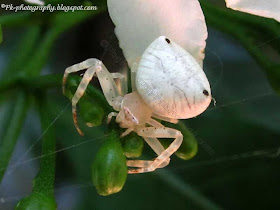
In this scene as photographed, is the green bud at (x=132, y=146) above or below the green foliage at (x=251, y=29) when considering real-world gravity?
below

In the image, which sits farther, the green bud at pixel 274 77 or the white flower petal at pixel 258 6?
the green bud at pixel 274 77

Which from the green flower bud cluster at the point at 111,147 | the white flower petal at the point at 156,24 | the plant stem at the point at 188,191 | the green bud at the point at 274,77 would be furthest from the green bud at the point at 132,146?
the plant stem at the point at 188,191

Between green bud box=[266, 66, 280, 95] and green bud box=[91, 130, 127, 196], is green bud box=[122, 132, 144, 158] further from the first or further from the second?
green bud box=[266, 66, 280, 95]

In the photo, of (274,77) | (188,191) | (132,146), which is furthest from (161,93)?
(188,191)

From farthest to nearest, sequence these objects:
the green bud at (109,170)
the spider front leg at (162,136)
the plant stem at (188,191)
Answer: the plant stem at (188,191), the spider front leg at (162,136), the green bud at (109,170)

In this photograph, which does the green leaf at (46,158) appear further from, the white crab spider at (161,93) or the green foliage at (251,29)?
the green foliage at (251,29)

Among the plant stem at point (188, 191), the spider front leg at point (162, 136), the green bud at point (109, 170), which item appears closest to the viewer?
the green bud at point (109, 170)

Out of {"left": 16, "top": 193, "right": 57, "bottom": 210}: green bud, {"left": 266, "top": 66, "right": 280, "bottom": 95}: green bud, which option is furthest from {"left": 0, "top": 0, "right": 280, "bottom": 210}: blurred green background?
{"left": 16, "top": 193, "right": 57, "bottom": 210}: green bud

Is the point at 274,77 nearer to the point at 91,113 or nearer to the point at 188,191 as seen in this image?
the point at 91,113
